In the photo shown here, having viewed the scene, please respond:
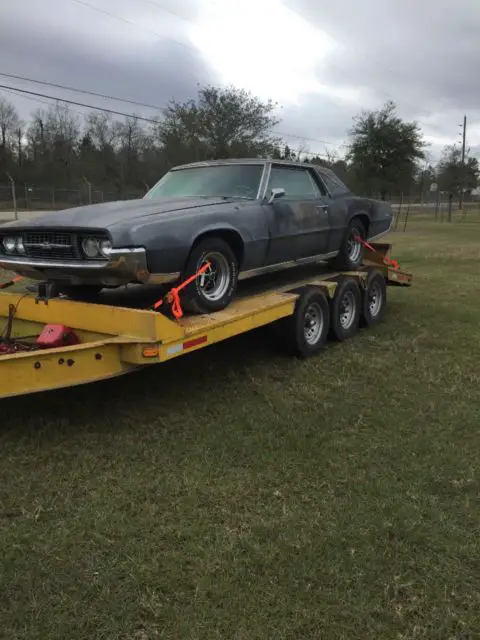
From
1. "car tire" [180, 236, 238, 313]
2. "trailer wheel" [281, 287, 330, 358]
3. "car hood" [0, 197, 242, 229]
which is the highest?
"car hood" [0, 197, 242, 229]

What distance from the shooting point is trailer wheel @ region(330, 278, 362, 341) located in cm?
662

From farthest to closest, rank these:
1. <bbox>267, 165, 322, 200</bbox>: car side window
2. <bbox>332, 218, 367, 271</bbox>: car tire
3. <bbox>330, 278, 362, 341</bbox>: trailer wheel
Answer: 1. <bbox>332, 218, 367, 271</bbox>: car tire
2. <bbox>330, 278, 362, 341</bbox>: trailer wheel
3. <bbox>267, 165, 322, 200</bbox>: car side window

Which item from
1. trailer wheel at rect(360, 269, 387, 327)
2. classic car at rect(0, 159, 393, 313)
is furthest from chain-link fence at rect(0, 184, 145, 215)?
classic car at rect(0, 159, 393, 313)

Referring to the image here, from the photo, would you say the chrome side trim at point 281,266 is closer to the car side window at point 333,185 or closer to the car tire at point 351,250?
the car tire at point 351,250

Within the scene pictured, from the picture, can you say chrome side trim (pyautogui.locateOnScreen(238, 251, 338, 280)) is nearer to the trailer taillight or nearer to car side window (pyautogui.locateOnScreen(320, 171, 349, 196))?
car side window (pyautogui.locateOnScreen(320, 171, 349, 196))

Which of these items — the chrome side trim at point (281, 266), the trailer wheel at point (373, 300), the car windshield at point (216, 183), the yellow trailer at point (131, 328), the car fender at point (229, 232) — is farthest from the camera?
the trailer wheel at point (373, 300)

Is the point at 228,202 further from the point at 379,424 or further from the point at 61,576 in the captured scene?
the point at 61,576

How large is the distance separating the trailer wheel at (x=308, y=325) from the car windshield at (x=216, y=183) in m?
1.19

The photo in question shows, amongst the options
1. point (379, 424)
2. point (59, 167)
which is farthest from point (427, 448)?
Answer: point (59, 167)

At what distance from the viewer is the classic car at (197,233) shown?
4.34 metres

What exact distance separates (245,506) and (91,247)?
7.23 feet

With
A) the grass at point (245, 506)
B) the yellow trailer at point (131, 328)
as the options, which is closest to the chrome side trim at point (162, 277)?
the yellow trailer at point (131, 328)

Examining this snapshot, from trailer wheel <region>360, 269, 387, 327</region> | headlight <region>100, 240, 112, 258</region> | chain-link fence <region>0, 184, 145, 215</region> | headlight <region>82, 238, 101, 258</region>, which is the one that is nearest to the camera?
headlight <region>100, 240, 112, 258</region>

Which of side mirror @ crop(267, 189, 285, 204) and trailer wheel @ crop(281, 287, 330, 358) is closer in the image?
side mirror @ crop(267, 189, 285, 204)
